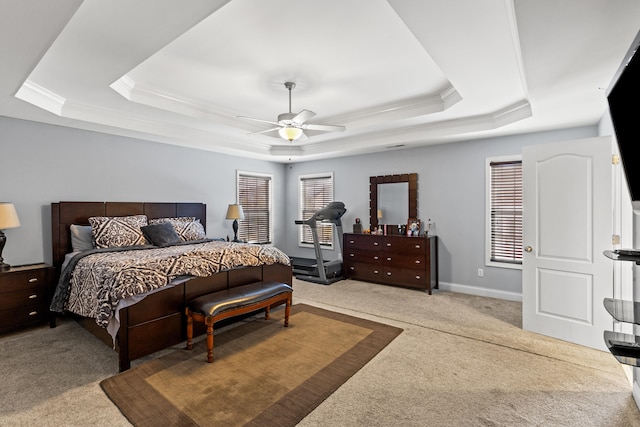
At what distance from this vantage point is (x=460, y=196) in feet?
17.0

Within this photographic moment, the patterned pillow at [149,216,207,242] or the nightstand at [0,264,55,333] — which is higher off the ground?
the patterned pillow at [149,216,207,242]

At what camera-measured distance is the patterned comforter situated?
9.12 ft

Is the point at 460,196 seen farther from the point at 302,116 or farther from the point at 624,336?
the point at 624,336

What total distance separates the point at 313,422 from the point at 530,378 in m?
1.78

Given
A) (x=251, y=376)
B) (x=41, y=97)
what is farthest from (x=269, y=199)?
(x=251, y=376)

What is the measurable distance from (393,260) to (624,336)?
4.06 meters

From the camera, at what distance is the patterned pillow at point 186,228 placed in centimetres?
483

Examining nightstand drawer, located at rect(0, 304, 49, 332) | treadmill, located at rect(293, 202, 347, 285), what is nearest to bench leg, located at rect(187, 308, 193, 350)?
nightstand drawer, located at rect(0, 304, 49, 332)

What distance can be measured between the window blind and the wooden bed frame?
254cm

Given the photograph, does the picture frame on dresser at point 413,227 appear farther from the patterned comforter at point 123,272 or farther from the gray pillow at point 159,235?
the gray pillow at point 159,235

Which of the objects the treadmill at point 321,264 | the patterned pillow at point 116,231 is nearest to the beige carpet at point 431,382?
the patterned pillow at point 116,231

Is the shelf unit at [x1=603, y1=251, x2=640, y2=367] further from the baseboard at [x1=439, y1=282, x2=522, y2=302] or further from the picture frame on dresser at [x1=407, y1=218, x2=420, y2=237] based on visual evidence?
the picture frame on dresser at [x1=407, y1=218, x2=420, y2=237]

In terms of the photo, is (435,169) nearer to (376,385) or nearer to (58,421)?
(376,385)

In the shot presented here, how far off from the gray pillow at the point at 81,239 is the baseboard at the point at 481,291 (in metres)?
5.16
